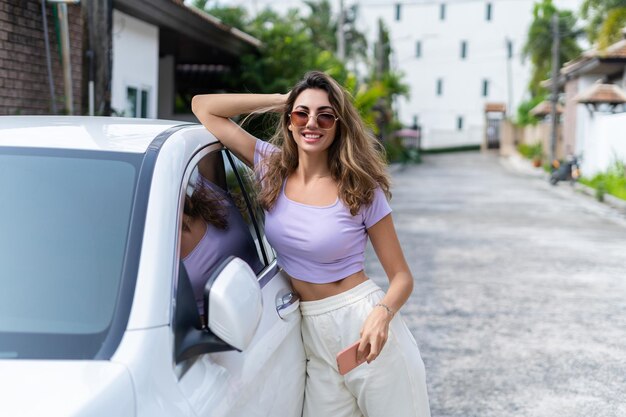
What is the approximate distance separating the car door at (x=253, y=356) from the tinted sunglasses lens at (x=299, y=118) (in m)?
0.31

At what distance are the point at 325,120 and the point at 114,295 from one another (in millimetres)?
1151

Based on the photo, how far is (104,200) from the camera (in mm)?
2525

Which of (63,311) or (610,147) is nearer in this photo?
(63,311)

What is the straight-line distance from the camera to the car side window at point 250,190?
3551 millimetres

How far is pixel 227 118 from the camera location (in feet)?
11.1

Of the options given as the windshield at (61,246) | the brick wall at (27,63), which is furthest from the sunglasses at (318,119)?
the brick wall at (27,63)

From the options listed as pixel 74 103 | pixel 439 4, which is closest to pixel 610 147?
pixel 74 103

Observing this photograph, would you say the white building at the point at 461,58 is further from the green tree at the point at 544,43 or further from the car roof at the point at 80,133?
the car roof at the point at 80,133

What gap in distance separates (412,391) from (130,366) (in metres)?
1.32

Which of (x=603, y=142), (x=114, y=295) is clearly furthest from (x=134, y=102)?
(x=603, y=142)

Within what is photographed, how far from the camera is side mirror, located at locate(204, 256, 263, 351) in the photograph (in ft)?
7.39

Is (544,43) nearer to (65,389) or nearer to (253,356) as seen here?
(253,356)

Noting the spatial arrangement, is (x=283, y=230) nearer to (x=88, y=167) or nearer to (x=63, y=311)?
(x=88, y=167)

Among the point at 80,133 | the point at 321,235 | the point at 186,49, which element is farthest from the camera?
the point at 186,49
